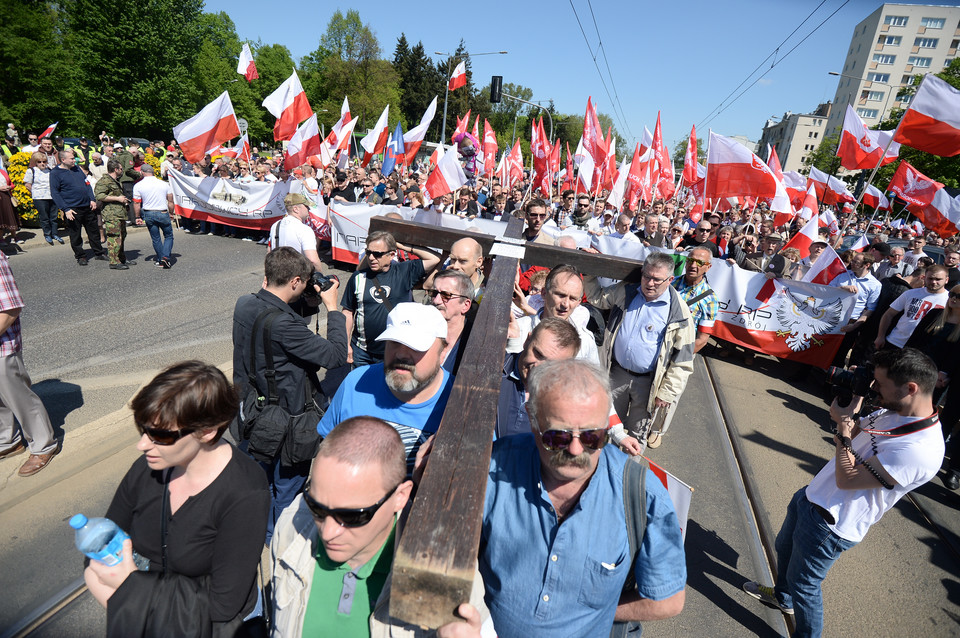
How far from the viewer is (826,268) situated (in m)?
7.05

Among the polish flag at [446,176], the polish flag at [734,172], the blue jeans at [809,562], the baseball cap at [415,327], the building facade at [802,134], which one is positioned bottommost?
the blue jeans at [809,562]

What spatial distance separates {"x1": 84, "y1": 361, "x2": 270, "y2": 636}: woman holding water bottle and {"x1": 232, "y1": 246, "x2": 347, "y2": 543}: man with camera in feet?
3.10

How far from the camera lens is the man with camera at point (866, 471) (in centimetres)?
242

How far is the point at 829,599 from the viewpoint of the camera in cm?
328

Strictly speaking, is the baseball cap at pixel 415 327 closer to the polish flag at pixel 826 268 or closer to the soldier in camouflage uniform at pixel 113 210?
the polish flag at pixel 826 268

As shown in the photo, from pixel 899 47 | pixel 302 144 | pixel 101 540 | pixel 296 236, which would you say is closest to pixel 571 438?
pixel 101 540

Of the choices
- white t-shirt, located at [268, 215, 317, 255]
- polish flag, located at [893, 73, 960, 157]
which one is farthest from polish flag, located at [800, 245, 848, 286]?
white t-shirt, located at [268, 215, 317, 255]

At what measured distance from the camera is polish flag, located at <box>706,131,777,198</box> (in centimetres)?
685

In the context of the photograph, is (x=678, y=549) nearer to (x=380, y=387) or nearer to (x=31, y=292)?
(x=380, y=387)

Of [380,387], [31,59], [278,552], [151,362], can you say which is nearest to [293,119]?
[151,362]

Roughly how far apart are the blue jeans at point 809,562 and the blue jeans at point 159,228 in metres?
10.3

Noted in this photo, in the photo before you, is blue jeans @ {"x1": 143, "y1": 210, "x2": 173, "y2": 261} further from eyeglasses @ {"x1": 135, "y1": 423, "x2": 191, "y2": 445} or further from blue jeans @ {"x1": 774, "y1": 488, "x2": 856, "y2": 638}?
blue jeans @ {"x1": 774, "y1": 488, "x2": 856, "y2": 638}

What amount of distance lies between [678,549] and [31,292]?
30.5ft

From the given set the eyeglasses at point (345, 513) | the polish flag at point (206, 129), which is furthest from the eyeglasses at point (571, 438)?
the polish flag at point (206, 129)
